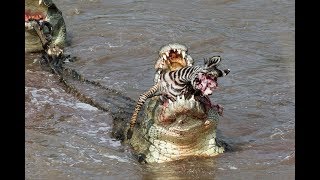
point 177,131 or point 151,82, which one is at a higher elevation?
point 177,131

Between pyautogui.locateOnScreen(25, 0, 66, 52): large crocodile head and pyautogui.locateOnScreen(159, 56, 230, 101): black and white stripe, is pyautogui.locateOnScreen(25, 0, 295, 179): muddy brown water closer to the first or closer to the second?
pyautogui.locateOnScreen(25, 0, 66, 52): large crocodile head

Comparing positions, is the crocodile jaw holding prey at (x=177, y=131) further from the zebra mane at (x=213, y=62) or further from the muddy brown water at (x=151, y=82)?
the zebra mane at (x=213, y=62)

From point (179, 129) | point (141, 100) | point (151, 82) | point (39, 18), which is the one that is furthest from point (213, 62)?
point (39, 18)

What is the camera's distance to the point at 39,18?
8.58 metres

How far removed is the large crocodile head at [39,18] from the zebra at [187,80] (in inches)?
164

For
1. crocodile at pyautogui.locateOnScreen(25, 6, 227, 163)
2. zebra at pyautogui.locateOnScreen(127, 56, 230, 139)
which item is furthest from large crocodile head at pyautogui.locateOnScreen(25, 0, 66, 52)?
zebra at pyautogui.locateOnScreen(127, 56, 230, 139)

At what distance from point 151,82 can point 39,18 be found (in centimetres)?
239

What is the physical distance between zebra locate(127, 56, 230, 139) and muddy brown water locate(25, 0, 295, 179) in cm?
58

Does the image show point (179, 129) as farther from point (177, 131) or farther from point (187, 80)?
point (187, 80)

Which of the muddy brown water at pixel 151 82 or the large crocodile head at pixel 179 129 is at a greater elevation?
the large crocodile head at pixel 179 129

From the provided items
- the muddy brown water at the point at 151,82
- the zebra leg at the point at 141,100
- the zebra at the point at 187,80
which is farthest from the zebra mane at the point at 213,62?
the muddy brown water at the point at 151,82

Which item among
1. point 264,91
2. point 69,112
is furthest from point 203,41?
point 69,112

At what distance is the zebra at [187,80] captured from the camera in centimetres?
366

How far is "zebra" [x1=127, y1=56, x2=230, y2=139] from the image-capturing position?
12.0 feet
